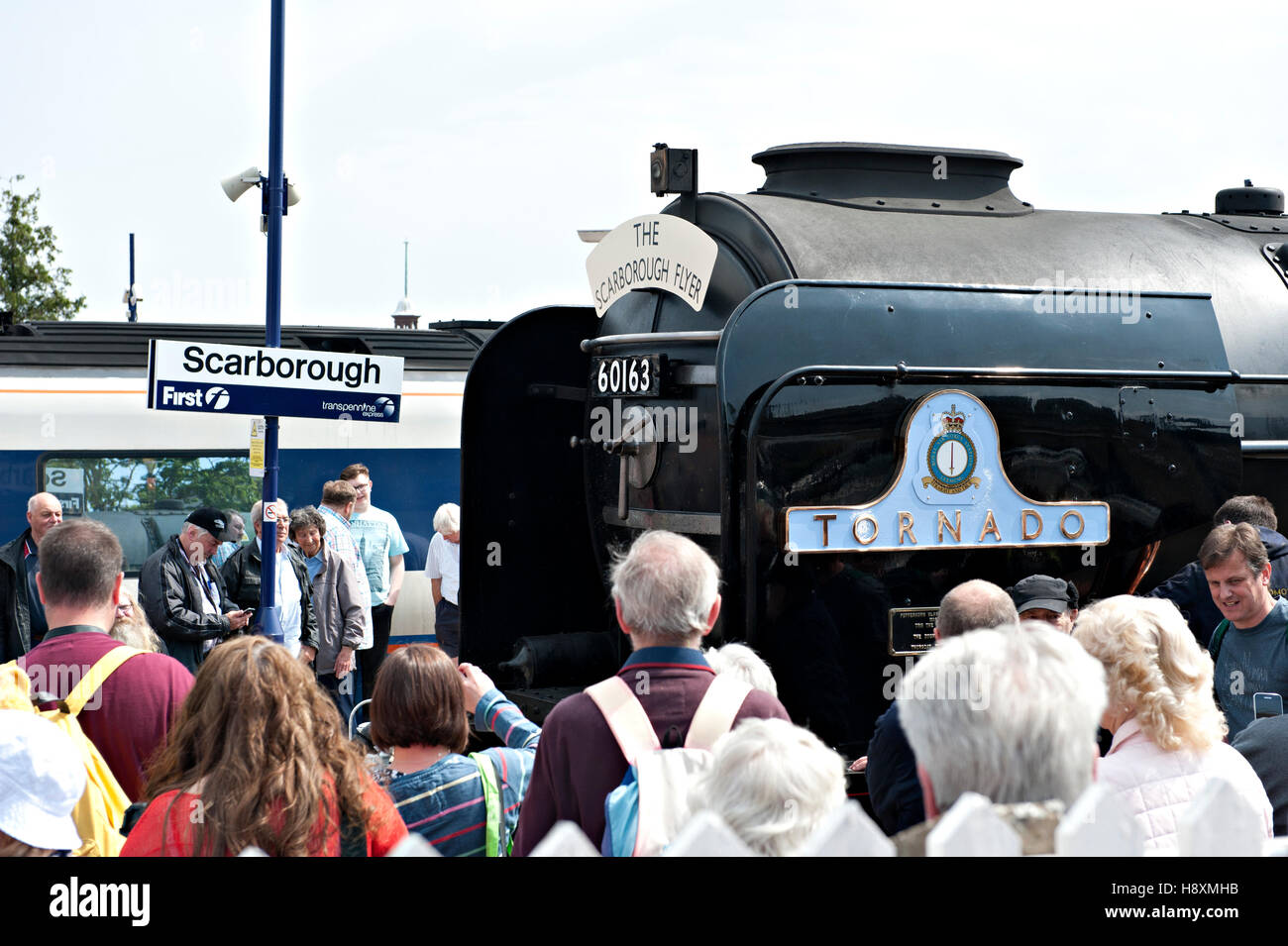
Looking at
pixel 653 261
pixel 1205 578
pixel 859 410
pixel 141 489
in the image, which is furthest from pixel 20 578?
pixel 1205 578

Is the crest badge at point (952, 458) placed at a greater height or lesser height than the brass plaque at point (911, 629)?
greater

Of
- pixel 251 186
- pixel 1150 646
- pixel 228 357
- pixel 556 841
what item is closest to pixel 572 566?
pixel 228 357

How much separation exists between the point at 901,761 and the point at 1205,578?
226 cm

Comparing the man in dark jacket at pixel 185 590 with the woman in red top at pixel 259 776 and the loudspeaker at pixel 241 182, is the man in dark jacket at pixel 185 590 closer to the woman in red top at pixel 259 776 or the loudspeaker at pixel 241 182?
the loudspeaker at pixel 241 182

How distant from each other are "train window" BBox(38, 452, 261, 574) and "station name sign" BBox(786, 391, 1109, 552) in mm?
6245

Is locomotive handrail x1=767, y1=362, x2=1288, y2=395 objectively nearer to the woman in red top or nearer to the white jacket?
the white jacket

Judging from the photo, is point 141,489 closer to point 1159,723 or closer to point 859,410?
point 859,410

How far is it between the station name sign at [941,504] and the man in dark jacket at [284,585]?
12.7 ft

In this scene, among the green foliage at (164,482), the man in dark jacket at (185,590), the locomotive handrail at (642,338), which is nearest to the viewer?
the locomotive handrail at (642,338)

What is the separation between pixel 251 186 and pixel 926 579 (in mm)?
4797

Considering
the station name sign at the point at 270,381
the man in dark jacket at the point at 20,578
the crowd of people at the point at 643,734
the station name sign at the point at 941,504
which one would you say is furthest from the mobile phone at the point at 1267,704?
the man in dark jacket at the point at 20,578

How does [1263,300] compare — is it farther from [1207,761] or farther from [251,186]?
[251,186]

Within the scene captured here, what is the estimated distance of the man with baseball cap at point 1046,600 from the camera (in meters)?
4.62
